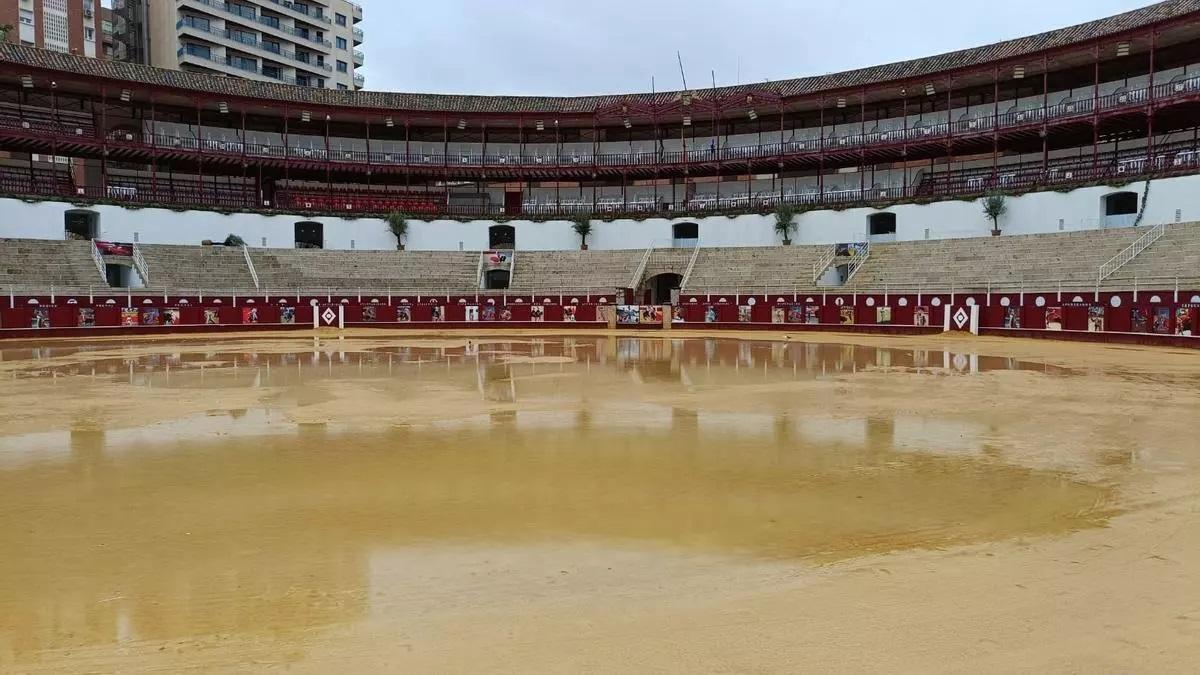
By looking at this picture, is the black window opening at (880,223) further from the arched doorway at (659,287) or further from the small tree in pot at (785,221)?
the arched doorway at (659,287)

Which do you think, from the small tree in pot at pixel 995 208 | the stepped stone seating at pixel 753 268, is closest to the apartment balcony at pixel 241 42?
the stepped stone seating at pixel 753 268

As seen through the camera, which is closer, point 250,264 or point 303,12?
point 250,264

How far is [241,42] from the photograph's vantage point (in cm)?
7681

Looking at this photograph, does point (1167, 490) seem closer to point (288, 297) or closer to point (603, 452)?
point (603, 452)

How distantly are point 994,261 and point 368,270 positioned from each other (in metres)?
33.6

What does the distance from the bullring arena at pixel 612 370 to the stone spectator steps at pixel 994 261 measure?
308 mm

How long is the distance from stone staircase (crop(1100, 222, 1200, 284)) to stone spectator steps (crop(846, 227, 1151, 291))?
0.66m

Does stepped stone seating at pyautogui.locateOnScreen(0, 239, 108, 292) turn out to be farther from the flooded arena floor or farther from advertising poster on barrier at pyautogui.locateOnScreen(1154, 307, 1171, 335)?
advertising poster on barrier at pyautogui.locateOnScreen(1154, 307, 1171, 335)

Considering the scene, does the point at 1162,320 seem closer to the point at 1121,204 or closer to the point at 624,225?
the point at 1121,204

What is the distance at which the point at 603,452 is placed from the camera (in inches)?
373

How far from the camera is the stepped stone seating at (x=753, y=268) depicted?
43.6 m

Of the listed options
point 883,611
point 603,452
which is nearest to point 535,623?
point 883,611

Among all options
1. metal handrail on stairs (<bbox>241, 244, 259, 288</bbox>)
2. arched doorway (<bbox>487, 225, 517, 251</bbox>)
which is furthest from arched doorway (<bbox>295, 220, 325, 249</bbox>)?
arched doorway (<bbox>487, 225, 517, 251</bbox>)

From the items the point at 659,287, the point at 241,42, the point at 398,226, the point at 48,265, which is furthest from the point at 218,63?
the point at 659,287
